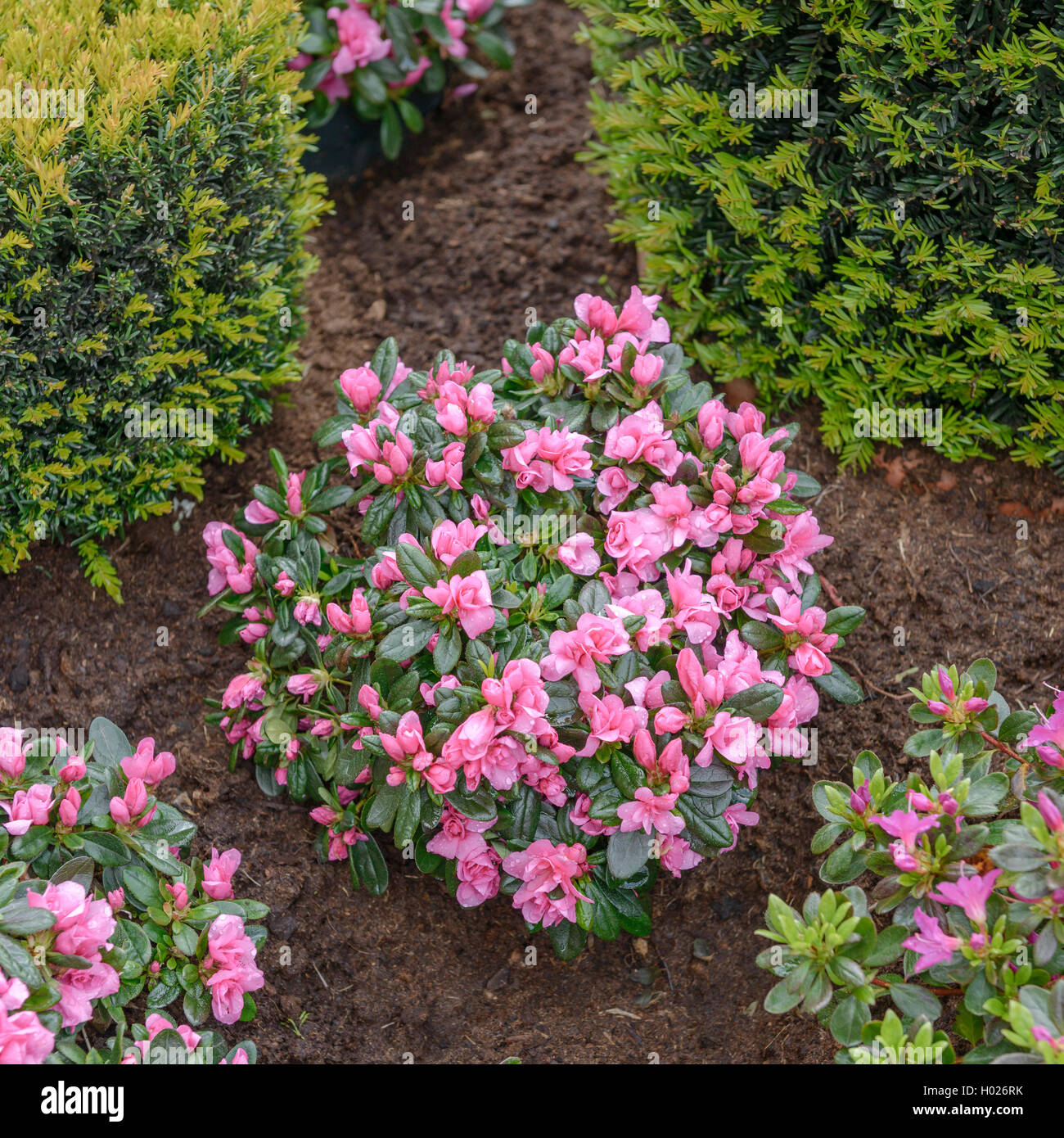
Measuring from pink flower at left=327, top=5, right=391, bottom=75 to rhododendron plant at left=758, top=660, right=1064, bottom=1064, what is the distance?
120 inches

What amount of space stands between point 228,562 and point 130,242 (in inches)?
35.1

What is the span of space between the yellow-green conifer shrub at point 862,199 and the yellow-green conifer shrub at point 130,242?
3.90 ft

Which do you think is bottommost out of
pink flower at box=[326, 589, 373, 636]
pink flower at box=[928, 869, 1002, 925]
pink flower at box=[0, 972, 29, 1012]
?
pink flower at box=[928, 869, 1002, 925]

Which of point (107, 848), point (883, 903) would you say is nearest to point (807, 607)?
point (883, 903)

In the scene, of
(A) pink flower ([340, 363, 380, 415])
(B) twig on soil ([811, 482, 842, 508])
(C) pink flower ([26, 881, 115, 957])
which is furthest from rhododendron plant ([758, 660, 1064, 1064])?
(A) pink flower ([340, 363, 380, 415])

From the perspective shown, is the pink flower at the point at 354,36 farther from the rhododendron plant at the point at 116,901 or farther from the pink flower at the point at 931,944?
the pink flower at the point at 931,944

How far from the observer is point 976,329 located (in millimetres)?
2963

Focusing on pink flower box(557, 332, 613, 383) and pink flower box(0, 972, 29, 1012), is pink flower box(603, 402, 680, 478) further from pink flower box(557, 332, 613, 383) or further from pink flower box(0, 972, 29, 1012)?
pink flower box(0, 972, 29, 1012)

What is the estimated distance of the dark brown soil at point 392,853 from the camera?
2676 millimetres

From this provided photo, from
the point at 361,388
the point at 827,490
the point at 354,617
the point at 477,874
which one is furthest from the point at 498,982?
the point at 827,490

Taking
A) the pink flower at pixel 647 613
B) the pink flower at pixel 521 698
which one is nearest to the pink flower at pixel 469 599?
the pink flower at pixel 521 698

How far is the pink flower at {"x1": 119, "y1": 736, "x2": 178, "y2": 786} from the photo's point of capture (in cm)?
244

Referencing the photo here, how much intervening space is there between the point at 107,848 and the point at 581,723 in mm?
1128

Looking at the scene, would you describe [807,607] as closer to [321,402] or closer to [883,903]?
[883,903]
